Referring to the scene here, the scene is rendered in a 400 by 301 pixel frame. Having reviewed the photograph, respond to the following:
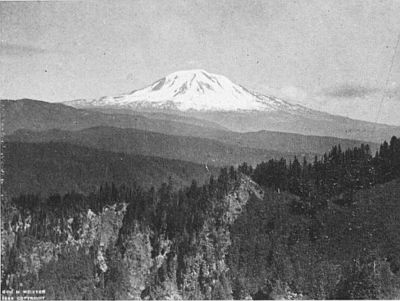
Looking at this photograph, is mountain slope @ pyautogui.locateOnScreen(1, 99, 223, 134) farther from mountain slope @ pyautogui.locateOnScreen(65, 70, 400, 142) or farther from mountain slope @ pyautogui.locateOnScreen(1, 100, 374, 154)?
mountain slope @ pyautogui.locateOnScreen(65, 70, 400, 142)

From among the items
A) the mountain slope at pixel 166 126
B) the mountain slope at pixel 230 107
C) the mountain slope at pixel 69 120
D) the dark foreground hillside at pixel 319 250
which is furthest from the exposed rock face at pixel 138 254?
the mountain slope at pixel 230 107

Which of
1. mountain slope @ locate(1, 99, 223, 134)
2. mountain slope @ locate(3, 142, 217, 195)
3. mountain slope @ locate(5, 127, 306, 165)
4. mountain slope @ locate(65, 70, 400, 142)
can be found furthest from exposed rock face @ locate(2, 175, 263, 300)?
mountain slope @ locate(65, 70, 400, 142)

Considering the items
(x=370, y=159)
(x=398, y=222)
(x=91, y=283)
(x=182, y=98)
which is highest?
(x=182, y=98)

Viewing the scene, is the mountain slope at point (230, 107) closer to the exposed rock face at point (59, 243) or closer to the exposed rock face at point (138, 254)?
the exposed rock face at point (59, 243)

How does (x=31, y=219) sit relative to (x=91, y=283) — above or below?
above

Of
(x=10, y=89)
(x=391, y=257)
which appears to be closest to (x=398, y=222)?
(x=391, y=257)

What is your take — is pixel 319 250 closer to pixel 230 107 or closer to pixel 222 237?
pixel 222 237

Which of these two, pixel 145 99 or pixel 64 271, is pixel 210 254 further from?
pixel 145 99
